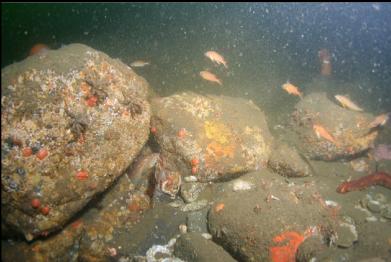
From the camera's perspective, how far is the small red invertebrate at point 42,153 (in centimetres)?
501

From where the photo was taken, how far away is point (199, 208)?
6605 millimetres

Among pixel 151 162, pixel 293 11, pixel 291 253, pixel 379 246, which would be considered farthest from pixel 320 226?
pixel 293 11

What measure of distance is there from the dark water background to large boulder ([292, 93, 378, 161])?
2.05 m

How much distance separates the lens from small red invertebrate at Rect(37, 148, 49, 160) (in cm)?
501

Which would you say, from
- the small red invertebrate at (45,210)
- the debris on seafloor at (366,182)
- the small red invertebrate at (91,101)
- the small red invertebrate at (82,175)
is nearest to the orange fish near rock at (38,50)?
the small red invertebrate at (91,101)

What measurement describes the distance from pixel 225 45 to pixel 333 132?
20.8ft

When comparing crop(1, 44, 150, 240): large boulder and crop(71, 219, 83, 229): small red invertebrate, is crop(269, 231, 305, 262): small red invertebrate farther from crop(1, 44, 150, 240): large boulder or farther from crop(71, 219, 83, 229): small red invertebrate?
crop(71, 219, 83, 229): small red invertebrate

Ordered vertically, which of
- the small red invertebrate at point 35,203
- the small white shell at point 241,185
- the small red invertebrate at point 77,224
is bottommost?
the small red invertebrate at point 77,224

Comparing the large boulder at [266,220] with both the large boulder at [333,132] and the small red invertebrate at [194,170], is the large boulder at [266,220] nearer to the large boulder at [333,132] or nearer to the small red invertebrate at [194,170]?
the small red invertebrate at [194,170]

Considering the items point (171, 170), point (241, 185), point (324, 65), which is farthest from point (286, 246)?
point (324, 65)

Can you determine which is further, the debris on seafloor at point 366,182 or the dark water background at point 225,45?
the dark water background at point 225,45

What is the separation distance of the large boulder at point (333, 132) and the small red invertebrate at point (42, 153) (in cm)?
743

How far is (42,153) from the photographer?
504cm

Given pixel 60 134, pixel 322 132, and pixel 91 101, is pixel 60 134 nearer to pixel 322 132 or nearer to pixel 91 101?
pixel 91 101
